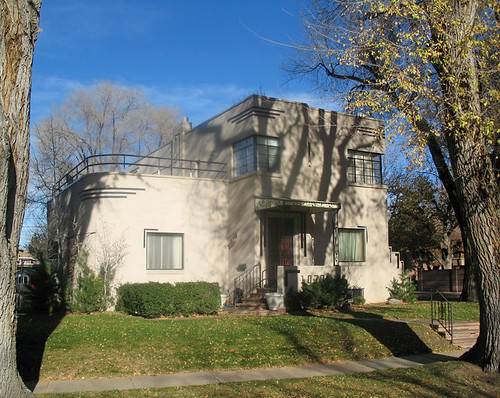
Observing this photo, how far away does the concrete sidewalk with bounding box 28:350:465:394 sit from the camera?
8.38 meters

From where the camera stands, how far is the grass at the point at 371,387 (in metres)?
8.04

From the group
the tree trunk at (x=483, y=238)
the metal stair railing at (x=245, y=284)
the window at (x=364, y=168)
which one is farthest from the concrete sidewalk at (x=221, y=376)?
the window at (x=364, y=168)

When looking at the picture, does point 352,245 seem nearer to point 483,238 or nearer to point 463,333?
point 463,333

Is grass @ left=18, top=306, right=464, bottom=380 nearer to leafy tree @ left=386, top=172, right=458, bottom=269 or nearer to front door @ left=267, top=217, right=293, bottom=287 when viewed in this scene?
front door @ left=267, top=217, right=293, bottom=287

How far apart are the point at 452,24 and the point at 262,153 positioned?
9726mm

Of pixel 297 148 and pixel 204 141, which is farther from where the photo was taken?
pixel 204 141

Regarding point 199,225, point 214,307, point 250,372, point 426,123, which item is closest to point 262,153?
point 199,225

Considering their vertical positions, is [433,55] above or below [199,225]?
above

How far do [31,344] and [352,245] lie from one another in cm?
1372

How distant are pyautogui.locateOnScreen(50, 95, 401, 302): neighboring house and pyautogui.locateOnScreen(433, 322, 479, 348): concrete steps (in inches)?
193

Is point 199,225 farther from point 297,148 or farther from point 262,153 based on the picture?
point 297,148

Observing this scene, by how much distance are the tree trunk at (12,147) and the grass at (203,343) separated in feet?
10.5

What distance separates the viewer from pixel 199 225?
19234mm

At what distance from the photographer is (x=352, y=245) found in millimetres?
21094
